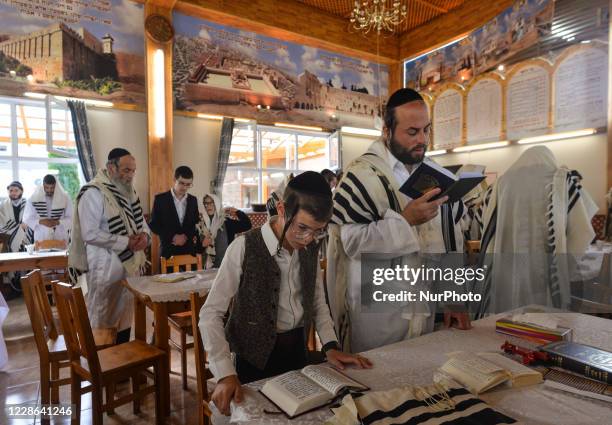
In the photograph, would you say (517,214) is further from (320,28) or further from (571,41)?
(320,28)

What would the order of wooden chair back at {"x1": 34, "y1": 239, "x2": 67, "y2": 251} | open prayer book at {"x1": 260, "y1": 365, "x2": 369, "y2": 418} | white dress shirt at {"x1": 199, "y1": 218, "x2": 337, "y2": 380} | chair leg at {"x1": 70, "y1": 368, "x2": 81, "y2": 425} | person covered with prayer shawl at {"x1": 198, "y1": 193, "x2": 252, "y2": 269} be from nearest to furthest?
open prayer book at {"x1": 260, "y1": 365, "x2": 369, "y2": 418} < white dress shirt at {"x1": 199, "y1": 218, "x2": 337, "y2": 380} < chair leg at {"x1": 70, "y1": 368, "x2": 81, "y2": 425} < person covered with prayer shawl at {"x1": 198, "y1": 193, "x2": 252, "y2": 269} < wooden chair back at {"x1": 34, "y1": 239, "x2": 67, "y2": 251}

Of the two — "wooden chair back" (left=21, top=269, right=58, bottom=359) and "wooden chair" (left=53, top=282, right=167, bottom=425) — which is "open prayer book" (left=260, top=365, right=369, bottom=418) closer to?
"wooden chair" (left=53, top=282, right=167, bottom=425)

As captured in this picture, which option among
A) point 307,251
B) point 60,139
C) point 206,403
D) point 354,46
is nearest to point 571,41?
point 354,46

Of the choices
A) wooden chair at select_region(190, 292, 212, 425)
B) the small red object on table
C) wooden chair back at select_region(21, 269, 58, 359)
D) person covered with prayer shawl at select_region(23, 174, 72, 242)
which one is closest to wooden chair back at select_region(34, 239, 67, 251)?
person covered with prayer shawl at select_region(23, 174, 72, 242)

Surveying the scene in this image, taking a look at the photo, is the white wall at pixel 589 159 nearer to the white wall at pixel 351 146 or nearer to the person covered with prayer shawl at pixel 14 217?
the white wall at pixel 351 146

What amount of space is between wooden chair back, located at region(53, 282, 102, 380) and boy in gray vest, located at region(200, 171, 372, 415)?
1.22 m

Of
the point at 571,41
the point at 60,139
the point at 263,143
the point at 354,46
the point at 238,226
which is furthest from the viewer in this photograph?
the point at 354,46

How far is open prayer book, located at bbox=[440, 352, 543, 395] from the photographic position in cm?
115

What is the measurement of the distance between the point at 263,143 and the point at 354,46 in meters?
3.38

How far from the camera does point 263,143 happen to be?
28.7 ft

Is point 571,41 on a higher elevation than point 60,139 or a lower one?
higher

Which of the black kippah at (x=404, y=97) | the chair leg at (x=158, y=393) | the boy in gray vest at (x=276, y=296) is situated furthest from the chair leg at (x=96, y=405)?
the black kippah at (x=404, y=97)

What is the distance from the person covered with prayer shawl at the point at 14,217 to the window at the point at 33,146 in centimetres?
28

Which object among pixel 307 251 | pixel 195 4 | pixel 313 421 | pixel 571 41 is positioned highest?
pixel 195 4
